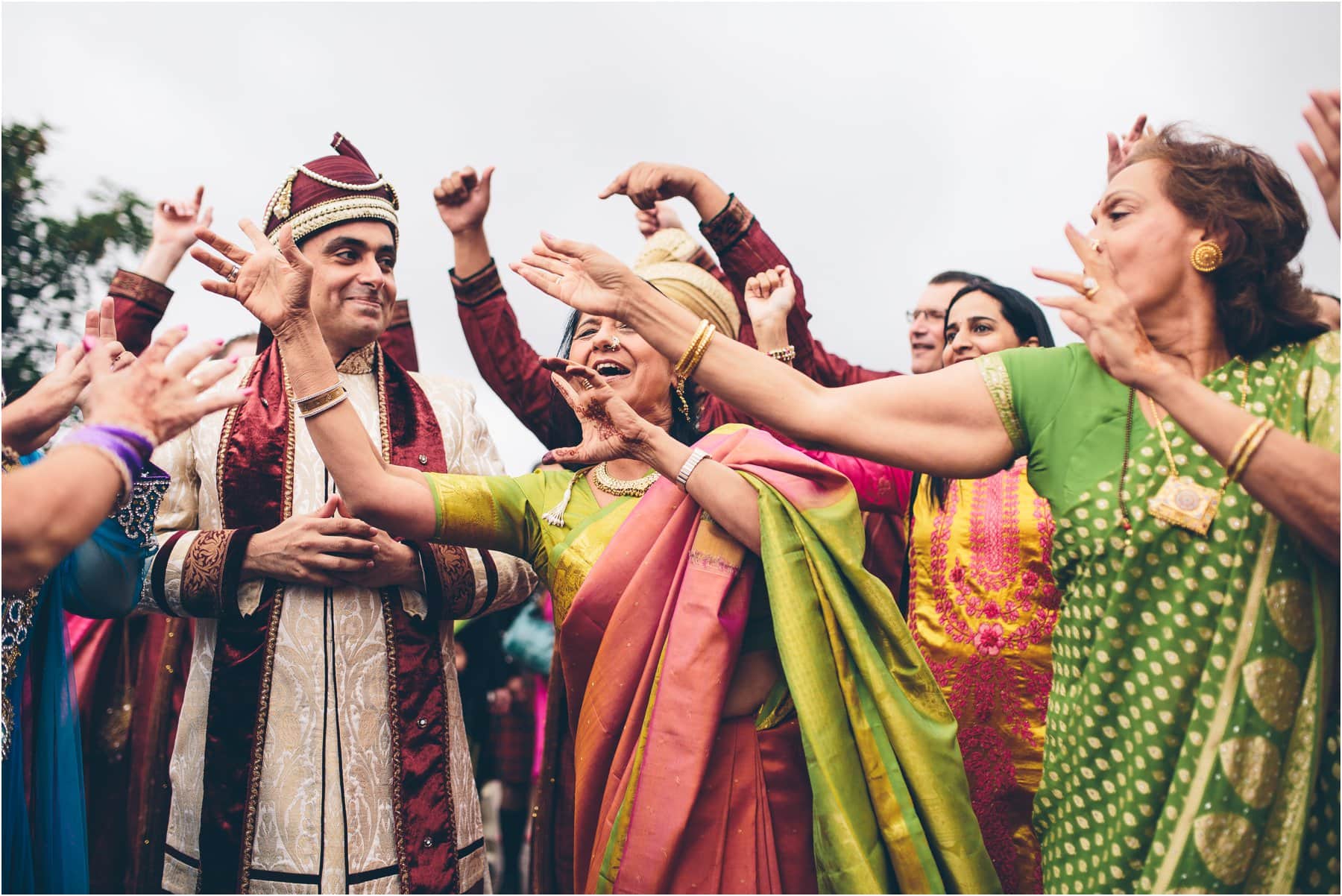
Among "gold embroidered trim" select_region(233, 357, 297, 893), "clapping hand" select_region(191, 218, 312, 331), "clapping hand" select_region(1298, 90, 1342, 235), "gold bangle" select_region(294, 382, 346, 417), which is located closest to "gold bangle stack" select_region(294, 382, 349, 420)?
"gold bangle" select_region(294, 382, 346, 417)

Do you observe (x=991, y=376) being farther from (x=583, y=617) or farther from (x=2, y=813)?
(x=2, y=813)

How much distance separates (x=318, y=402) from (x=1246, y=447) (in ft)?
6.22

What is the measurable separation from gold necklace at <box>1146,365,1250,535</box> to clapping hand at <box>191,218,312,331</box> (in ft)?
6.03

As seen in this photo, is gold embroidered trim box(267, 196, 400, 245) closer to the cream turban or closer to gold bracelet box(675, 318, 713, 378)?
the cream turban

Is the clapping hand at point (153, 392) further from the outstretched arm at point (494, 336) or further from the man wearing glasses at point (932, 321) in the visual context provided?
the man wearing glasses at point (932, 321)

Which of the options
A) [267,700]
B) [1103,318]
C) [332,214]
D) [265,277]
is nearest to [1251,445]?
[1103,318]

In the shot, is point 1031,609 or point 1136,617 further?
point 1031,609

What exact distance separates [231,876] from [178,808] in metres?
0.26

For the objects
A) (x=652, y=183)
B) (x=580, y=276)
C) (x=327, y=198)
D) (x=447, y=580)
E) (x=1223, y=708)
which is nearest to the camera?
(x=1223, y=708)

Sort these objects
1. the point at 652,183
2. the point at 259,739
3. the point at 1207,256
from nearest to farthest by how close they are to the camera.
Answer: the point at 1207,256
the point at 259,739
the point at 652,183

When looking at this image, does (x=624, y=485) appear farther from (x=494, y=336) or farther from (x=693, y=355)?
(x=494, y=336)

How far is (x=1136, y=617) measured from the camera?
2.15 meters

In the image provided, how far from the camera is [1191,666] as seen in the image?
2092 millimetres

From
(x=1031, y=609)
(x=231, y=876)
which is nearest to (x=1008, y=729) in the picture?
(x=1031, y=609)
